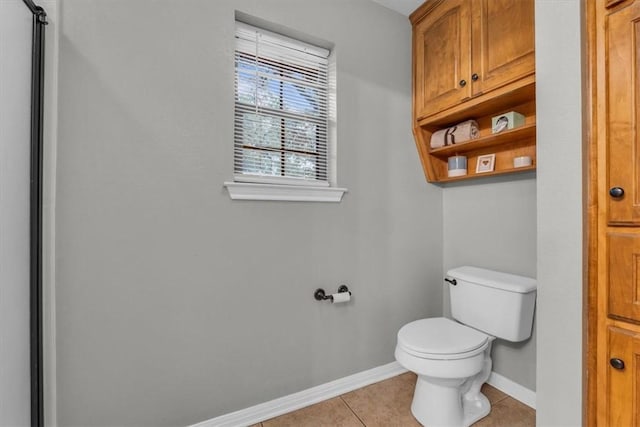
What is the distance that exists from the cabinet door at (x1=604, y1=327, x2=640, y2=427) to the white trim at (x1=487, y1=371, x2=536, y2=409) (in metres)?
0.81

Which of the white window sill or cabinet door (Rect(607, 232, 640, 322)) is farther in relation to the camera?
the white window sill

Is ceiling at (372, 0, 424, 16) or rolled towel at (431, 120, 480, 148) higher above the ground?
ceiling at (372, 0, 424, 16)

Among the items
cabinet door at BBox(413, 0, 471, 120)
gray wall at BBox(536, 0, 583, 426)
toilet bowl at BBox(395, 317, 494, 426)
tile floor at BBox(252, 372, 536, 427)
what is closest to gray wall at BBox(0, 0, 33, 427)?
tile floor at BBox(252, 372, 536, 427)

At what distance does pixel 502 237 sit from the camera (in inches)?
69.9

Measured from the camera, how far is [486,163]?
1.83 meters

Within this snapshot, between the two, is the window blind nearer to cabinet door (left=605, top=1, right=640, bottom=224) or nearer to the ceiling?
the ceiling

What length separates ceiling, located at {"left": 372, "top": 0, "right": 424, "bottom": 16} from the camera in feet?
6.14

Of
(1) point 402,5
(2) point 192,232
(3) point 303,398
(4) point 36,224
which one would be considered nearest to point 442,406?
(3) point 303,398

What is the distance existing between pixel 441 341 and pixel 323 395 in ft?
2.49

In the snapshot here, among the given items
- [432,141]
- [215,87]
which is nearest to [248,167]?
[215,87]

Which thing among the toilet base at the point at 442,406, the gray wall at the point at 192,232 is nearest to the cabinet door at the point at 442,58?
the gray wall at the point at 192,232

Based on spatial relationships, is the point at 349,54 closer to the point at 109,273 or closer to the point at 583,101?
the point at 583,101

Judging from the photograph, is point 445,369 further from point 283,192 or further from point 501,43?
point 501,43

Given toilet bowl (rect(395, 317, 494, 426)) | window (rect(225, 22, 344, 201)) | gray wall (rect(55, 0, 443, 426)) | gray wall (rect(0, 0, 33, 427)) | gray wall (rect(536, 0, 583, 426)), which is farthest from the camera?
window (rect(225, 22, 344, 201))
